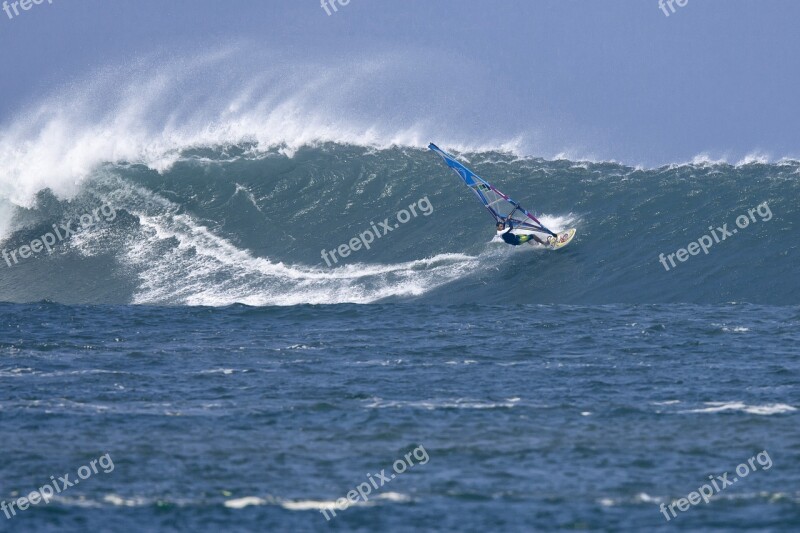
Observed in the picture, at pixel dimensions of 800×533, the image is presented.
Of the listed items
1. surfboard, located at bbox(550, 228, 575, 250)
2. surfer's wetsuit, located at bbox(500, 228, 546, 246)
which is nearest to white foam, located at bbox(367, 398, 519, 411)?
surfboard, located at bbox(550, 228, 575, 250)

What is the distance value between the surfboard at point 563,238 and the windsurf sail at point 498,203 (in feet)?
1.14

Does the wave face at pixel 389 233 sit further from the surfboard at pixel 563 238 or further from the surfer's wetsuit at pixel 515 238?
the surfer's wetsuit at pixel 515 238

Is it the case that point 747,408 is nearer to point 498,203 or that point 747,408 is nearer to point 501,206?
point 501,206

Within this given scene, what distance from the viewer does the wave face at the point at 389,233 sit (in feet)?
148

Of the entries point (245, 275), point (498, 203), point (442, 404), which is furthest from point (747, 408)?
point (245, 275)

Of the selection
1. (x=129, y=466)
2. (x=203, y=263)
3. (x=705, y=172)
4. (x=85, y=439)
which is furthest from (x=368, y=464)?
(x=705, y=172)

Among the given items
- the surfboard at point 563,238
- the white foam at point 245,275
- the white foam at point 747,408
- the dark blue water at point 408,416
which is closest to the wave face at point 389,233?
the white foam at point 245,275

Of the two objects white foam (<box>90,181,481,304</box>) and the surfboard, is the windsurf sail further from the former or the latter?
white foam (<box>90,181,481,304</box>)

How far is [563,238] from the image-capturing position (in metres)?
48.3

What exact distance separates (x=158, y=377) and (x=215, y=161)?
2726cm

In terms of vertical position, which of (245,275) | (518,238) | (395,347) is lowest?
(395,347)

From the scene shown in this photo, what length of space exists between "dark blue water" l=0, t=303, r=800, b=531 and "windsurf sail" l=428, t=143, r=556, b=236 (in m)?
7.78

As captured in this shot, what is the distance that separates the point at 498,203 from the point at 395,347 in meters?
17.2

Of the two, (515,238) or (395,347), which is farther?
(515,238)
